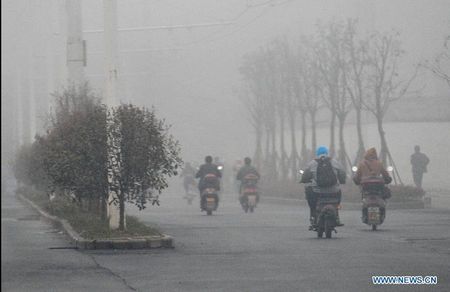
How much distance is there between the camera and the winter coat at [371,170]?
20109 millimetres

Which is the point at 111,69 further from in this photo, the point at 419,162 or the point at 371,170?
the point at 419,162

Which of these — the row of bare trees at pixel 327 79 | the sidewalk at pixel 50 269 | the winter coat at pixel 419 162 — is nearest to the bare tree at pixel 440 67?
the row of bare trees at pixel 327 79

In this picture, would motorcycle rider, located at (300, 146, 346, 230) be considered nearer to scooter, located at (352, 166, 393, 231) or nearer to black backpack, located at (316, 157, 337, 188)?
black backpack, located at (316, 157, 337, 188)

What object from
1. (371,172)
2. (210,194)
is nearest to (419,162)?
(210,194)

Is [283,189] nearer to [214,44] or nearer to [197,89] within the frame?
[214,44]

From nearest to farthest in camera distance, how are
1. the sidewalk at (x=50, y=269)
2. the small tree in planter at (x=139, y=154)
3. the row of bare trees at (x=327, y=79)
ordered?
the sidewalk at (x=50, y=269), the small tree in planter at (x=139, y=154), the row of bare trees at (x=327, y=79)

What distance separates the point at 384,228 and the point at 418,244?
4.02 metres

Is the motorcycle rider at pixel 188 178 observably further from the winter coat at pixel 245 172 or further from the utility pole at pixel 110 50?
the utility pole at pixel 110 50

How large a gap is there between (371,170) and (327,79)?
1772cm

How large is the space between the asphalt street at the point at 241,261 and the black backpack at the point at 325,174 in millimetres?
879

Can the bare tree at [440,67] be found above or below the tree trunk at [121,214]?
above

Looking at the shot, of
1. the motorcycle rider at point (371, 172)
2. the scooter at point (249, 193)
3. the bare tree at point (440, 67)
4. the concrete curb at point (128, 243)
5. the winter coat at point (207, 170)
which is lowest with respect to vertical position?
the concrete curb at point (128, 243)

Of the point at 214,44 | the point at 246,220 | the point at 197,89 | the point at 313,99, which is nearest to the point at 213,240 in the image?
the point at 246,220

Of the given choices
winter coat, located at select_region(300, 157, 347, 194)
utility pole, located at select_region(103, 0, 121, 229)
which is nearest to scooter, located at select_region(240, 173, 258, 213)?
winter coat, located at select_region(300, 157, 347, 194)
